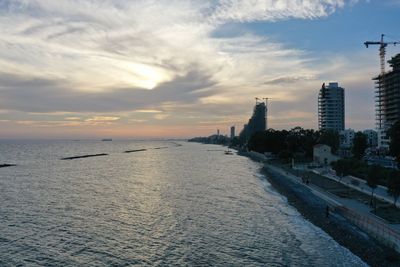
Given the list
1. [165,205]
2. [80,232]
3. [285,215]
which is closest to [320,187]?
[285,215]

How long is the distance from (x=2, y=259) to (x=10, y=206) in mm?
23792

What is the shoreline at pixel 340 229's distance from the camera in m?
29.5

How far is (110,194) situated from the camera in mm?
64125

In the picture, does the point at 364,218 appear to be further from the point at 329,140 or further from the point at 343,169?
the point at 329,140

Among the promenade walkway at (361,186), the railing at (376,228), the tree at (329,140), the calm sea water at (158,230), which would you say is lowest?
the calm sea water at (158,230)

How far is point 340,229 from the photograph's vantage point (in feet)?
126

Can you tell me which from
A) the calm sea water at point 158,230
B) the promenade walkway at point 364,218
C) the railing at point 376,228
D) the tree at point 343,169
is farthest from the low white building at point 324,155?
the railing at point 376,228

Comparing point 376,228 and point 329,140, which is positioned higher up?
point 329,140

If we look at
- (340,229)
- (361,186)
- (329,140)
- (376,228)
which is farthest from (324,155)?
(376,228)

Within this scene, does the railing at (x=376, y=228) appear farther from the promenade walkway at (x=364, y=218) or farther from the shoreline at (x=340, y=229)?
the shoreline at (x=340, y=229)

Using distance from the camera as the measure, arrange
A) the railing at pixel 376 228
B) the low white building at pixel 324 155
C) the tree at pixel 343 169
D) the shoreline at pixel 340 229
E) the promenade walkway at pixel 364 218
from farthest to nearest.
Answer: the low white building at pixel 324 155 < the tree at pixel 343 169 < the promenade walkway at pixel 364 218 < the railing at pixel 376 228 < the shoreline at pixel 340 229

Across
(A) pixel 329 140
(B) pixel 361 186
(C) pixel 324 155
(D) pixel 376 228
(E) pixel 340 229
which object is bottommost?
(E) pixel 340 229

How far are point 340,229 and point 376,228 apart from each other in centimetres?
431

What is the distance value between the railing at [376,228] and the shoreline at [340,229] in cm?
46
